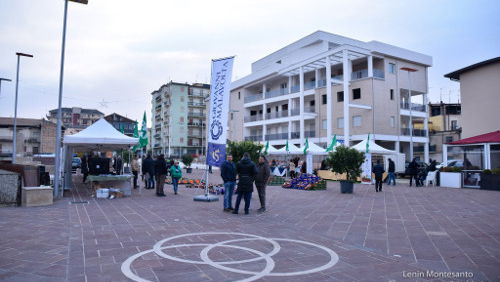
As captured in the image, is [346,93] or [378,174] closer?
[378,174]

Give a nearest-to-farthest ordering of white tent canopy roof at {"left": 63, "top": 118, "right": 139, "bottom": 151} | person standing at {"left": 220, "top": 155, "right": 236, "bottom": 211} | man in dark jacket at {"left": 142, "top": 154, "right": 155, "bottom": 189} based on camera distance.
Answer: person standing at {"left": 220, "top": 155, "right": 236, "bottom": 211} → white tent canopy roof at {"left": 63, "top": 118, "right": 139, "bottom": 151} → man in dark jacket at {"left": 142, "top": 154, "right": 155, "bottom": 189}

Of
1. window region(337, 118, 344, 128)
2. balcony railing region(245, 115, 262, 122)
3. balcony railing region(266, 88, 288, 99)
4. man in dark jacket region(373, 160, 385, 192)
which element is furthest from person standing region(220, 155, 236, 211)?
→ balcony railing region(245, 115, 262, 122)

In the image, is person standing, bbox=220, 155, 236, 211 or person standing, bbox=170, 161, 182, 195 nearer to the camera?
person standing, bbox=220, 155, 236, 211

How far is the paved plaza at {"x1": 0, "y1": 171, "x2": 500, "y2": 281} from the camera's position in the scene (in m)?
4.30

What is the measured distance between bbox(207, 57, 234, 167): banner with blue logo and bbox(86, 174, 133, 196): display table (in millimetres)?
3916

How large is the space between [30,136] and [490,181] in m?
62.0

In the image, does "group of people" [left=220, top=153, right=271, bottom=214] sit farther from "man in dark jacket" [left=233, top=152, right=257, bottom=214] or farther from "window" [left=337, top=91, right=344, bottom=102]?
"window" [left=337, top=91, right=344, bottom=102]

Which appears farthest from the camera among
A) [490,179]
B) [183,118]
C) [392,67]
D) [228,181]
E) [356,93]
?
[183,118]

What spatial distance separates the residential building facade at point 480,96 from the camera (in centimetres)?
2494

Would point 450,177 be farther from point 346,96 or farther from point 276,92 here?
point 276,92

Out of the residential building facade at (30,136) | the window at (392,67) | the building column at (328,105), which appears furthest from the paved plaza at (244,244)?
the residential building facade at (30,136)

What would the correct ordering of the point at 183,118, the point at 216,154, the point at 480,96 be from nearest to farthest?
the point at 216,154, the point at 480,96, the point at 183,118

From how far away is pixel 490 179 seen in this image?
17.4m

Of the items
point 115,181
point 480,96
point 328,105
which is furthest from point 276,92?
point 115,181
